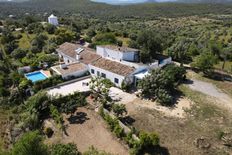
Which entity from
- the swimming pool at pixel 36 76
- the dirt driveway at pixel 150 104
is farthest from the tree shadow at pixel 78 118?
the swimming pool at pixel 36 76

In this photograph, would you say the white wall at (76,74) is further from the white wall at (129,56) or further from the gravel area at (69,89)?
the white wall at (129,56)

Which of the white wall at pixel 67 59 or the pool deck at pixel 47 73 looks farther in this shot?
the white wall at pixel 67 59

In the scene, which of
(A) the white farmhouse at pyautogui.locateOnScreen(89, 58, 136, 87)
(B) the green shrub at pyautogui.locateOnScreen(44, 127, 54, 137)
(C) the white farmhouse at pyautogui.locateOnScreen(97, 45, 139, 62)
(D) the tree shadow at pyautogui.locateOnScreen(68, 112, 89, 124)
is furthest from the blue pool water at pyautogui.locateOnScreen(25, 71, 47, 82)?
(B) the green shrub at pyautogui.locateOnScreen(44, 127, 54, 137)

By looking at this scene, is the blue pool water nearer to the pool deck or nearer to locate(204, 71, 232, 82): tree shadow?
the pool deck

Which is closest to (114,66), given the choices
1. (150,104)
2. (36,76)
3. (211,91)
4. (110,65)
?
(110,65)

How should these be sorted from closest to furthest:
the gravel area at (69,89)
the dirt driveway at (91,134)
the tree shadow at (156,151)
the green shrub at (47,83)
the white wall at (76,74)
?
the tree shadow at (156,151)
the dirt driveway at (91,134)
the gravel area at (69,89)
the green shrub at (47,83)
the white wall at (76,74)

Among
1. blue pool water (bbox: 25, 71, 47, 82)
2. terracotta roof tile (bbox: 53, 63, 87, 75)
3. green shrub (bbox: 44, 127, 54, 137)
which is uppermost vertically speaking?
terracotta roof tile (bbox: 53, 63, 87, 75)

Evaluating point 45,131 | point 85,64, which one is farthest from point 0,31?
point 45,131
